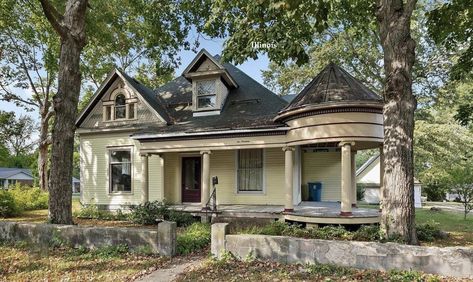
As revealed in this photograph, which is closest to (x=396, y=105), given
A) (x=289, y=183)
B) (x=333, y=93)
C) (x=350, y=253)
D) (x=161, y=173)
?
(x=333, y=93)

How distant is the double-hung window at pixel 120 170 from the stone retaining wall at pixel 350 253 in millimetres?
9927

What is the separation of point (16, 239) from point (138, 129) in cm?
755

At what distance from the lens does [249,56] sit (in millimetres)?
10289

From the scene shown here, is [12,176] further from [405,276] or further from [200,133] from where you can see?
[405,276]

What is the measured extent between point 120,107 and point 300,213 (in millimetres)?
10126

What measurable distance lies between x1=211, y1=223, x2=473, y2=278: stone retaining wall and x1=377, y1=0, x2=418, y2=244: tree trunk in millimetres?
1351

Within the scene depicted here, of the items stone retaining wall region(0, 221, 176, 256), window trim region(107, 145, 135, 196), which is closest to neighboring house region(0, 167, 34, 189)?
window trim region(107, 145, 135, 196)

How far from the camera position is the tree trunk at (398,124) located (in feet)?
24.6

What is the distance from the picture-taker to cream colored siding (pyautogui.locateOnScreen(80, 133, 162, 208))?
51.9ft

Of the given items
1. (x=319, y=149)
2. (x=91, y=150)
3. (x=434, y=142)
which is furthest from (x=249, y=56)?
(x=434, y=142)

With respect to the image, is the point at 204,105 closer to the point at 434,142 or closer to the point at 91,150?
the point at 91,150

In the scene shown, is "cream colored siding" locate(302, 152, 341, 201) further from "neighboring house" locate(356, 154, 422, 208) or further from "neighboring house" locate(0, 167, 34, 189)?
"neighboring house" locate(0, 167, 34, 189)

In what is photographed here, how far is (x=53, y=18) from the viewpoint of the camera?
9719mm

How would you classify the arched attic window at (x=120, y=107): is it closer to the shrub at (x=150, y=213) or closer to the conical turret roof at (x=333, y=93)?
the shrub at (x=150, y=213)
